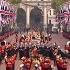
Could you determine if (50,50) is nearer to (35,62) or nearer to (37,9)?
(35,62)

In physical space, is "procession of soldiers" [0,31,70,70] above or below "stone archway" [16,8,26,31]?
above

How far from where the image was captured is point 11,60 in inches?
1296

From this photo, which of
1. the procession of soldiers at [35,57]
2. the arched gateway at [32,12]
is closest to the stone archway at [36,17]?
the arched gateway at [32,12]

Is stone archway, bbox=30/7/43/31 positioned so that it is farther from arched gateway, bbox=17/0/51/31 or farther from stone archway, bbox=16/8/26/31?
stone archway, bbox=16/8/26/31

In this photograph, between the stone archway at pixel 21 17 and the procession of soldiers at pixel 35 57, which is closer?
the procession of soldiers at pixel 35 57

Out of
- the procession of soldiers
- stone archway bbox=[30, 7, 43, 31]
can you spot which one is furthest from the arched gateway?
the procession of soldiers

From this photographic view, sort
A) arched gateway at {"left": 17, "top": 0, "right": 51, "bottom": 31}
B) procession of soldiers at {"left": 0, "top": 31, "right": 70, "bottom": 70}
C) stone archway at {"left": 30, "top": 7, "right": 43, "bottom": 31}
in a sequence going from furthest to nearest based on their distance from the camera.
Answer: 1. stone archway at {"left": 30, "top": 7, "right": 43, "bottom": 31}
2. arched gateway at {"left": 17, "top": 0, "right": 51, "bottom": 31}
3. procession of soldiers at {"left": 0, "top": 31, "right": 70, "bottom": 70}

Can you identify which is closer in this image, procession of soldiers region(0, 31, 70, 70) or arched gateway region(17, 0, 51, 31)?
procession of soldiers region(0, 31, 70, 70)

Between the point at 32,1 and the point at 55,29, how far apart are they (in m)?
26.6

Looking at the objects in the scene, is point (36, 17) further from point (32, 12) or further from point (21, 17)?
point (21, 17)

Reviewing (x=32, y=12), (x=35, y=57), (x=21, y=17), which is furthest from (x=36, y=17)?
(x=35, y=57)

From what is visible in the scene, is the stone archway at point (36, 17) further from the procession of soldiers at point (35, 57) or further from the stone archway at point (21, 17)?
the procession of soldiers at point (35, 57)

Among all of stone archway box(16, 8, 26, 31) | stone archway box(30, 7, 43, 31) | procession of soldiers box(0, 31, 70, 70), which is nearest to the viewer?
procession of soldiers box(0, 31, 70, 70)

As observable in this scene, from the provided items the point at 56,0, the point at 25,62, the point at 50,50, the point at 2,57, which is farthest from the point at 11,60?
the point at 56,0
